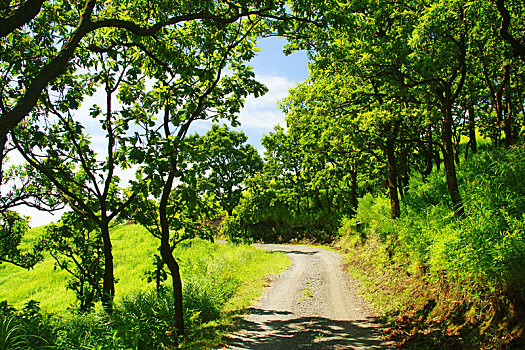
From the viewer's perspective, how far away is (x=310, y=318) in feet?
27.7

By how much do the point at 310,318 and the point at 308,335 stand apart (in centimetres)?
131

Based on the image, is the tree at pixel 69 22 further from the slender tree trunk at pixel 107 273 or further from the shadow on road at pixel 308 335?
the shadow on road at pixel 308 335

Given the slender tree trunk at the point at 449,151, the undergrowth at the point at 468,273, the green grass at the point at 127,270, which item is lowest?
the green grass at the point at 127,270

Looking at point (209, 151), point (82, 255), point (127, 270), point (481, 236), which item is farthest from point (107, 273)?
point (127, 270)

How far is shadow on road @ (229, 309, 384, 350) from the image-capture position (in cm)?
655

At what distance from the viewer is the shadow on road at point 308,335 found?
258 inches

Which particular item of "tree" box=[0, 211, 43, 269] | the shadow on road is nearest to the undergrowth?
the shadow on road

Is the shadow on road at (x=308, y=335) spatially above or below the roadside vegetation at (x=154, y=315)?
below

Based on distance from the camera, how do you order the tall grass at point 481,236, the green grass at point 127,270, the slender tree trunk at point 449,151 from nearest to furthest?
1. the tall grass at point 481,236
2. the slender tree trunk at point 449,151
3. the green grass at point 127,270

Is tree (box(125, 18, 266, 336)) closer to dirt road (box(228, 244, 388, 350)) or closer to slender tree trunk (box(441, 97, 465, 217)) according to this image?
dirt road (box(228, 244, 388, 350))

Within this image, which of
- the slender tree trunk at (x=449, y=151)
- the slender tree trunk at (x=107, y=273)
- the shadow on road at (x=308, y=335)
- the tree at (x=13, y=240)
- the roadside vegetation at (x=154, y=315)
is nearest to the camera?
the roadside vegetation at (x=154, y=315)

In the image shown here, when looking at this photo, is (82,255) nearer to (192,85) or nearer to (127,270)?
(192,85)

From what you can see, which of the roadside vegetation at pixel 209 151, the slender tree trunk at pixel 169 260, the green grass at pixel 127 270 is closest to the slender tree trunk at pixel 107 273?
the roadside vegetation at pixel 209 151

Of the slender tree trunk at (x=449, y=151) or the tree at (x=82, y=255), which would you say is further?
the tree at (x=82, y=255)
